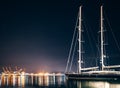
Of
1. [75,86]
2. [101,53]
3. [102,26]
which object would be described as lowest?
[75,86]

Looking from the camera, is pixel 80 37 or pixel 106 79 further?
pixel 80 37

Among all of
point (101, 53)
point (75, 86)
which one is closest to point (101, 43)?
point (101, 53)

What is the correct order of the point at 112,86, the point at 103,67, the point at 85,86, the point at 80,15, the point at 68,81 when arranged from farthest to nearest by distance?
1. the point at 80,15
2. the point at 103,67
3. the point at 68,81
4. the point at 85,86
5. the point at 112,86

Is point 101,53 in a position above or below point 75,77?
above

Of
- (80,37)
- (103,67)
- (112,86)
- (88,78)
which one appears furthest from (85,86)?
(80,37)

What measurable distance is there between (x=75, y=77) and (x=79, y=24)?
32.6ft

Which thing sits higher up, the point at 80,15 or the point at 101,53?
the point at 80,15

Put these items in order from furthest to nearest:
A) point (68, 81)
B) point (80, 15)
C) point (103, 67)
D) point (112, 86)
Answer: point (80, 15)
point (103, 67)
point (68, 81)
point (112, 86)

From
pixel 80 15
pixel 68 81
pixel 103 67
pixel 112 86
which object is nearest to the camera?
pixel 112 86

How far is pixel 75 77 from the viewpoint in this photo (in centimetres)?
4091

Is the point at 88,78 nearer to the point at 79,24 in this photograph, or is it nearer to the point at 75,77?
the point at 75,77

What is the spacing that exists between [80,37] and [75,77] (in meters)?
8.48

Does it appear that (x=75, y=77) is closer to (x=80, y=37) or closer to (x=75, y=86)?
(x=75, y=86)

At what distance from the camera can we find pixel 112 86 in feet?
120
